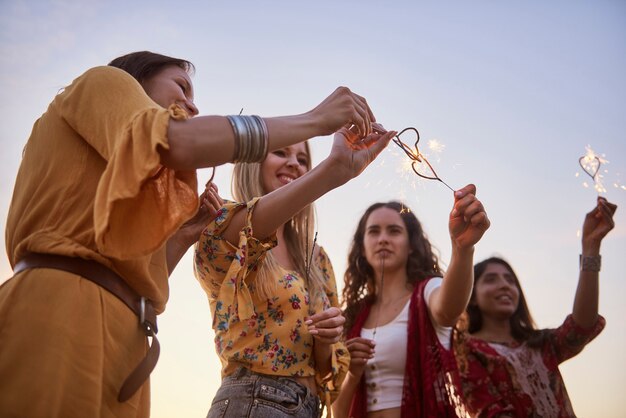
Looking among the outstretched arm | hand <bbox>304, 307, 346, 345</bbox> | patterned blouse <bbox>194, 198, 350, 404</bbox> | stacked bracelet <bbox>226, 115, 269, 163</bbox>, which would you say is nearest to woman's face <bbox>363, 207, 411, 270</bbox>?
patterned blouse <bbox>194, 198, 350, 404</bbox>

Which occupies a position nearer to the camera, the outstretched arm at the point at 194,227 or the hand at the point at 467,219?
the outstretched arm at the point at 194,227

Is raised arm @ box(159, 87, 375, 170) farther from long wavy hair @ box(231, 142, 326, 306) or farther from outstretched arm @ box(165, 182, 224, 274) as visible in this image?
long wavy hair @ box(231, 142, 326, 306)

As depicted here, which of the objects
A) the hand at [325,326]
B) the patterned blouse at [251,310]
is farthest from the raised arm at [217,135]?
the hand at [325,326]

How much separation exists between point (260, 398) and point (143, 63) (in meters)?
1.54

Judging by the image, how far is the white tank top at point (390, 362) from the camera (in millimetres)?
4016

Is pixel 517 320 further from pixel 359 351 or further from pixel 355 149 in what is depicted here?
pixel 355 149

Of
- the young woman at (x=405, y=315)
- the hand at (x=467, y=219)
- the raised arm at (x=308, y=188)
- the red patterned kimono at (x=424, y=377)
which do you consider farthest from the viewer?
the red patterned kimono at (x=424, y=377)

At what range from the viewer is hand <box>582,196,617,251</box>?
4.29 meters

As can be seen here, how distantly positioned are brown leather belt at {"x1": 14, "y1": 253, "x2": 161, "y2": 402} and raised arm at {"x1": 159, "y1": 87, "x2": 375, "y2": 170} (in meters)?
0.36

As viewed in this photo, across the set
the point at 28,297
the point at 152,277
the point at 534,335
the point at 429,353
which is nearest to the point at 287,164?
the point at 429,353

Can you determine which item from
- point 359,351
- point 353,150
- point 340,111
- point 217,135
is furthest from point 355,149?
point 359,351

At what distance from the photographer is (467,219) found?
325cm

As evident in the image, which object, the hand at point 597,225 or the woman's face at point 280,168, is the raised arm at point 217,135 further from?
the hand at point 597,225

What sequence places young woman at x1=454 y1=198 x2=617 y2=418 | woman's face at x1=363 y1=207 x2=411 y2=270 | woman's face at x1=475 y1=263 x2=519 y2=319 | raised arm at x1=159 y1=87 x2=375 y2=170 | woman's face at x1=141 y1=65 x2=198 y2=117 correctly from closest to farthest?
raised arm at x1=159 y1=87 x2=375 y2=170, woman's face at x1=141 y1=65 x2=198 y2=117, young woman at x1=454 y1=198 x2=617 y2=418, woman's face at x1=363 y1=207 x2=411 y2=270, woman's face at x1=475 y1=263 x2=519 y2=319
